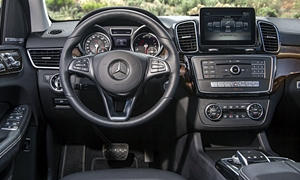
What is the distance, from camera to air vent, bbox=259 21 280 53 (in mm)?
2787

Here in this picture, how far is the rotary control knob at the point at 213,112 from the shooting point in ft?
9.09

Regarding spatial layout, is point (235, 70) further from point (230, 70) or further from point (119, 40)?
point (119, 40)

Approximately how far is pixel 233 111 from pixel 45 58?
43.8 inches

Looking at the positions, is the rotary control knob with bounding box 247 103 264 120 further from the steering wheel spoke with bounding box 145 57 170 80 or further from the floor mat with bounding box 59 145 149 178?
the floor mat with bounding box 59 145 149 178

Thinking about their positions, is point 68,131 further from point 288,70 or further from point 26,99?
point 288,70

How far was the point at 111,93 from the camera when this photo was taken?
2.19 metres

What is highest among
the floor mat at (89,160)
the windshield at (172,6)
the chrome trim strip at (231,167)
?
the windshield at (172,6)

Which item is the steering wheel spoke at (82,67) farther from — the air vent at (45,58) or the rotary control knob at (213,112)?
the rotary control knob at (213,112)

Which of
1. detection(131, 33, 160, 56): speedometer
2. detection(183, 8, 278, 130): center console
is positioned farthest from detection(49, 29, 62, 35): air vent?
detection(183, 8, 278, 130): center console

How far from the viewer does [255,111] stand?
2789mm

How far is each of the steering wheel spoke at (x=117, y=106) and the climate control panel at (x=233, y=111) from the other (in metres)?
0.69

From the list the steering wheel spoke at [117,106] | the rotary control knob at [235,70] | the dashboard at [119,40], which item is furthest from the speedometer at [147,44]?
the rotary control knob at [235,70]

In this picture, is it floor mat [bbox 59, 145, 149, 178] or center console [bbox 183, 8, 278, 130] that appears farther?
floor mat [bbox 59, 145, 149, 178]

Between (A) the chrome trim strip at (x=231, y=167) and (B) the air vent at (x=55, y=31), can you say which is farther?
(B) the air vent at (x=55, y=31)
